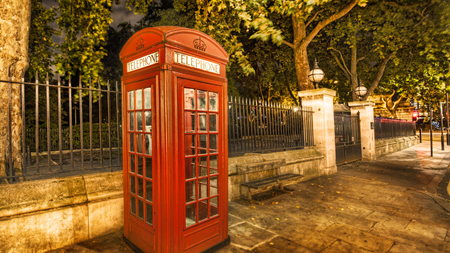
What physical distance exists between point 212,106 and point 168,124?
2.32 ft

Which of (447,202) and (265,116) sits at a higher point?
(265,116)

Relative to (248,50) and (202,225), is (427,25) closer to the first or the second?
(248,50)

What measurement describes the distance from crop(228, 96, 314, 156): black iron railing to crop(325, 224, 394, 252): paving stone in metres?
2.70

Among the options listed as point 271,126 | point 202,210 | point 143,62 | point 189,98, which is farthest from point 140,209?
point 271,126

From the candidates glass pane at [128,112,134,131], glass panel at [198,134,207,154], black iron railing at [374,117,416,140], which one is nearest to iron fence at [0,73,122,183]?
glass pane at [128,112,134,131]

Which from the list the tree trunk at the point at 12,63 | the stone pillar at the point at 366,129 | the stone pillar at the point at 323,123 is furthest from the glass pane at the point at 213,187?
the stone pillar at the point at 366,129

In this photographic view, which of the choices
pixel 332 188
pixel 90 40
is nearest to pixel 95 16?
pixel 90 40

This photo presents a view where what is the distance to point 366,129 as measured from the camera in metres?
11.8

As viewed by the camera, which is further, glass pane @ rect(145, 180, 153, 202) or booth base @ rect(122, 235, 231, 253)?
booth base @ rect(122, 235, 231, 253)

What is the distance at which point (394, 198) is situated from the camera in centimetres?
545

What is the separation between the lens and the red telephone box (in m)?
2.56

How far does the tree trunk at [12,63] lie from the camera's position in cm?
359

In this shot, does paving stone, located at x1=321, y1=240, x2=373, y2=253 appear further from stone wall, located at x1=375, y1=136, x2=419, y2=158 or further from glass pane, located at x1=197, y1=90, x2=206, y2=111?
stone wall, located at x1=375, y1=136, x2=419, y2=158

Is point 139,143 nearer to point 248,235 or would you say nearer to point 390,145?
point 248,235
